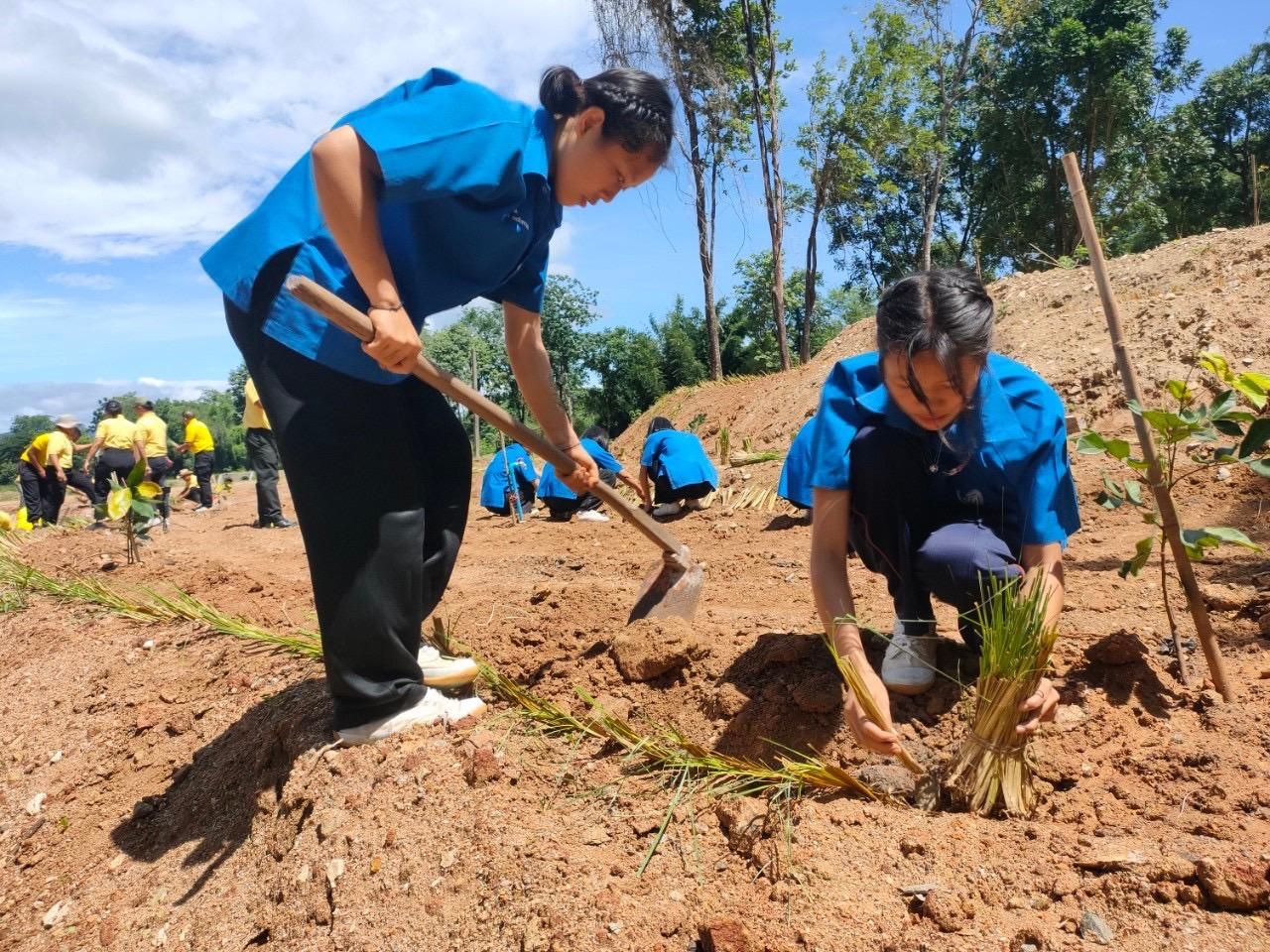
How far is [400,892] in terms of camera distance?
5.43 ft

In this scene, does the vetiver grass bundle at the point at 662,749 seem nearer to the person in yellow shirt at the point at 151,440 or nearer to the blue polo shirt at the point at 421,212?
the blue polo shirt at the point at 421,212

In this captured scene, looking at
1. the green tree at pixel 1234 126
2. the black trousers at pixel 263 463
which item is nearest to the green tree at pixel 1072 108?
the green tree at pixel 1234 126

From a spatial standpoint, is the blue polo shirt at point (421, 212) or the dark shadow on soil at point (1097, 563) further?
the dark shadow on soil at point (1097, 563)

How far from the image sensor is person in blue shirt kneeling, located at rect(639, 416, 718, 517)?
6.55 meters

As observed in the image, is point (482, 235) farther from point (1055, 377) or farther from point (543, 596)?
point (1055, 377)

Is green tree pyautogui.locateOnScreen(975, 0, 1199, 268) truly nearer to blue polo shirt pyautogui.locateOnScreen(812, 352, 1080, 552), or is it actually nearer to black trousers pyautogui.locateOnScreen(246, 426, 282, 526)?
black trousers pyautogui.locateOnScreen(246, 426, 282, 526)

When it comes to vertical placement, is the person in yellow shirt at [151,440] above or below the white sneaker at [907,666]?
above

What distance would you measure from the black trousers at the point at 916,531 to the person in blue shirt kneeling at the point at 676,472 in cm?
441

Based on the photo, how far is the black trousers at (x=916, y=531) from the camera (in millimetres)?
1865

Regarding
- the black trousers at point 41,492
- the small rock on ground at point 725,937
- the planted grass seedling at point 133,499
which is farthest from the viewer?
the black trousers at point 41,492

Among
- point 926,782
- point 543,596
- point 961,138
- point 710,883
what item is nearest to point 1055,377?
point 543,596

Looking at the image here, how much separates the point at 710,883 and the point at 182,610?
2963 millimetres

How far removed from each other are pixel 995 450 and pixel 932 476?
177 millimetres

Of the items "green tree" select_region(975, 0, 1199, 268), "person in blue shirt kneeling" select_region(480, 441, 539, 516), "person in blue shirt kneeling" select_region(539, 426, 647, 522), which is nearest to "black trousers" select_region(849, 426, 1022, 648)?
"person in blue shirt kneeling" select_region(539, 426, 647, 522)
